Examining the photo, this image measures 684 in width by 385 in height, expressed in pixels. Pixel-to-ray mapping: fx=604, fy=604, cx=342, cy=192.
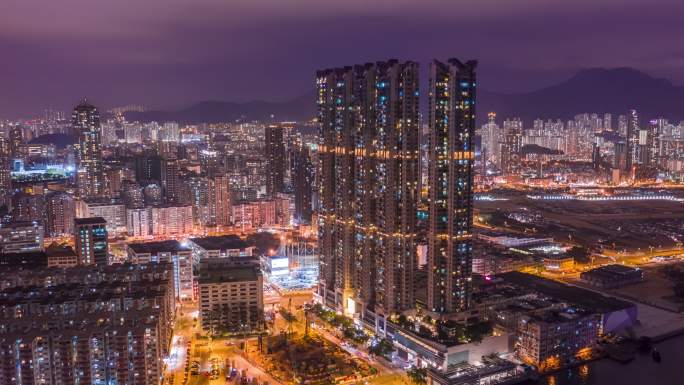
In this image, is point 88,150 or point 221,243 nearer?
point 221,243

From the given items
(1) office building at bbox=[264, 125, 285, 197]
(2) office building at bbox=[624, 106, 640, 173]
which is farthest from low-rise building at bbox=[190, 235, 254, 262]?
(2) office building at bbox=[624, 106, 640, 173]

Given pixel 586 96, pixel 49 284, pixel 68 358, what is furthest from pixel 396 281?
pixel 586 96

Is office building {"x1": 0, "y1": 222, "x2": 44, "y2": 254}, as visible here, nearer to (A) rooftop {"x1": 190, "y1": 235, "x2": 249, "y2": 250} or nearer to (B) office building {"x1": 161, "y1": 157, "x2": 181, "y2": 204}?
(A) rooftop {"x1": 190, "y1": 235, "x2": 249, "y2": 250}

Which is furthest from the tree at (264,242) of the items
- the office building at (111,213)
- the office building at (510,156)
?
the office building at (510,156)

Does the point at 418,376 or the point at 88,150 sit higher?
the point at 88,150

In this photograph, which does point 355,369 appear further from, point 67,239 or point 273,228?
point 67,239

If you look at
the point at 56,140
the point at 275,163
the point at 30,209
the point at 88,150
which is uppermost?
the point at 56,140

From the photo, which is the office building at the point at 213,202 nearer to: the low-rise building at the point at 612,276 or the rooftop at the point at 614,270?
the low-rise building at the point at 612,276

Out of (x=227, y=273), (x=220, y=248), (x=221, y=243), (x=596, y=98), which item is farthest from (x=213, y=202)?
(x=596, y=98)

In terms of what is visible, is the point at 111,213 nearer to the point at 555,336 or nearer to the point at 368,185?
the point at 368,185
